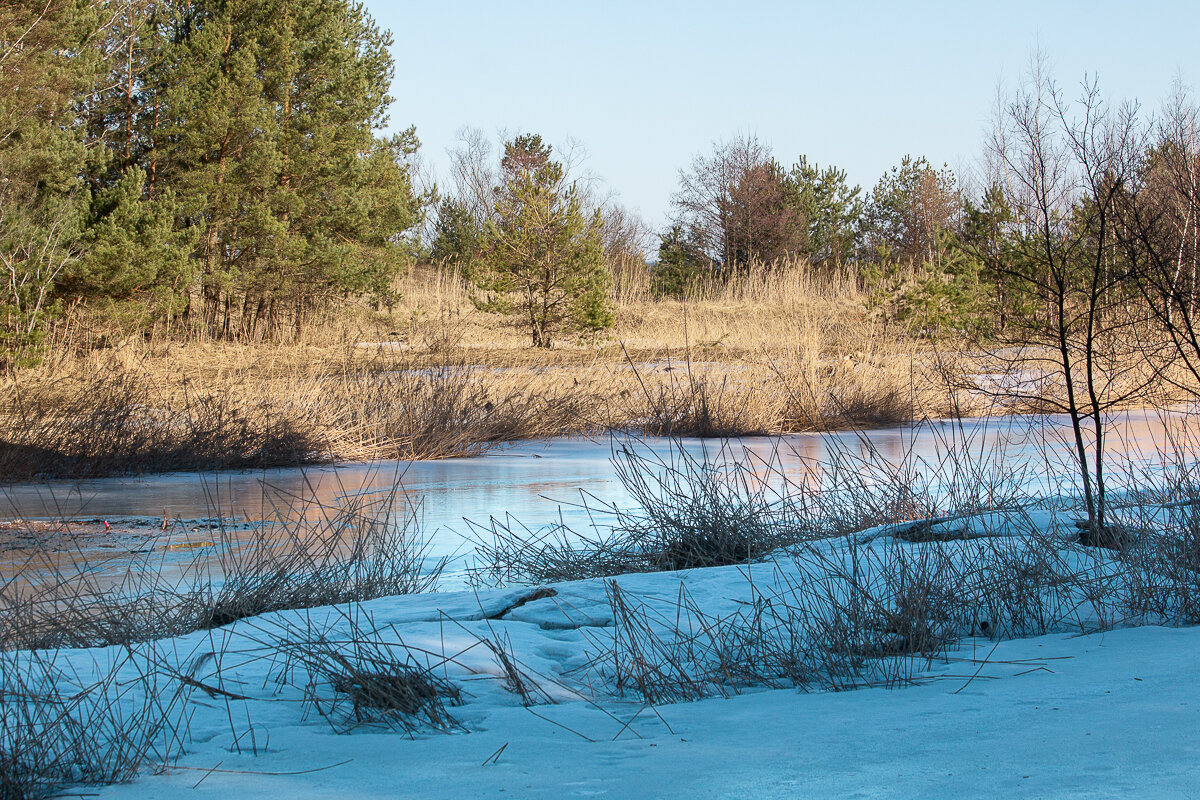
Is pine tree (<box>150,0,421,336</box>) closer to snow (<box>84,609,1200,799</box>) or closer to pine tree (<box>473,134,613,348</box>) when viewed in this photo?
pine tree (<box>473,134,613,348</box>)

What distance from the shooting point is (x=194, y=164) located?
19266 millimetres

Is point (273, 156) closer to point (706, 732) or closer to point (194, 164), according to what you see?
point (194, 164)

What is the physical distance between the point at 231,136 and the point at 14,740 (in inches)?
751

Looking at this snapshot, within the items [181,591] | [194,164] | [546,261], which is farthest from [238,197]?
[181,591]

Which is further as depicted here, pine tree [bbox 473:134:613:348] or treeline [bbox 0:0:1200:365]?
pine tree [bbox 473:134:613:348]

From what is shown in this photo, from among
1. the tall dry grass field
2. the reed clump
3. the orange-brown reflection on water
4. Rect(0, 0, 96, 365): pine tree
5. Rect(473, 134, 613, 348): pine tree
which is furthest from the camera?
Rect(473, 134, 613, 348): pine tree

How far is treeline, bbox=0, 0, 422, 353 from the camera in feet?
49.2

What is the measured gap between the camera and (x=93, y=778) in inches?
85.5

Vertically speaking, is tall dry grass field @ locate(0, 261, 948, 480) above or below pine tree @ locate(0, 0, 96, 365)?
below

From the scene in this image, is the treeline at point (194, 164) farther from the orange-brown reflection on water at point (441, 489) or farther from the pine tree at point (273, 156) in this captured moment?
the orange-brown reflection on water at point (441, 489)

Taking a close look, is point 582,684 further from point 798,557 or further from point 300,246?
point 300,246

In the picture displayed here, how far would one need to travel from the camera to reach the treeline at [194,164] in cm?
1501

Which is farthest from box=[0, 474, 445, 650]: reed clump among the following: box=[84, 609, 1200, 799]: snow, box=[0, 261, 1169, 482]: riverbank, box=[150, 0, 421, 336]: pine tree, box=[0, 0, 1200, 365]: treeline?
box=[150, 0, 421, 336]: pine tree

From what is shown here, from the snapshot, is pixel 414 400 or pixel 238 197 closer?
pixel 414 400
